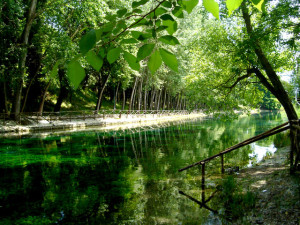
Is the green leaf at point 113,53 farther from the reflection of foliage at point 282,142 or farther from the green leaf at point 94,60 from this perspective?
the reflection of foliage at point 282,142

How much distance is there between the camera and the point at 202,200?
669 cm

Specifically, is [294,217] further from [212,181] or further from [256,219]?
[212,181]

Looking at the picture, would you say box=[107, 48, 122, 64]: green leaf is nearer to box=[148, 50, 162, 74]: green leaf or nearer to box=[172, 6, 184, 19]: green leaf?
box=[148, 50, 162, 74]: green leaf

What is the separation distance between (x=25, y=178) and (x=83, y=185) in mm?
2474

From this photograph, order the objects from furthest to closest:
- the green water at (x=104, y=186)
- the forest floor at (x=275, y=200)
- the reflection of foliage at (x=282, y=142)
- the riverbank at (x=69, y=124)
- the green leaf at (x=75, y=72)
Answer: the riverbank at (x=69, y=124)
the reflection of foliage at (x=282, y=142)
the green water at (x=104, y=186)
the forest floor at (x=275, y=200)
the green leaf at (x=75, y=72)

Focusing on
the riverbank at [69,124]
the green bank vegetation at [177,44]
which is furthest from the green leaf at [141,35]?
the riverbank at [69,124]

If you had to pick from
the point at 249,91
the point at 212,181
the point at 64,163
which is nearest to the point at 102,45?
the point at 212,181

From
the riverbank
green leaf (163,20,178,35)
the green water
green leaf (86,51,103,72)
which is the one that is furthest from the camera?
the riverbank

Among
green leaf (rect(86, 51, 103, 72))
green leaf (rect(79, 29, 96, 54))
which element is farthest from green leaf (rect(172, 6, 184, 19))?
green leaf (rect(79, 29, 96, 54))

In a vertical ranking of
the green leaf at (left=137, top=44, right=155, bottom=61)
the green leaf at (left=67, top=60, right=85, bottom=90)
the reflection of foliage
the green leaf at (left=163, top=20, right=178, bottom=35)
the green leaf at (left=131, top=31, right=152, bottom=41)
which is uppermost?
the green leaf at (left=163, top=20, right=178, bottom=35)

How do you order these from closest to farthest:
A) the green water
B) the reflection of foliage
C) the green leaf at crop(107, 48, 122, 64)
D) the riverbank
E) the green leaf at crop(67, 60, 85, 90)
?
the green leaf at crop(67, 60, 85, 90)
the green leaf at crop(107, 48, 122, 64)
the green water
the reflection of foliage
the riverbank

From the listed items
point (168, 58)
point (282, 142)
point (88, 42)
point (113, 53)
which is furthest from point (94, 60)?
point (282, 142)

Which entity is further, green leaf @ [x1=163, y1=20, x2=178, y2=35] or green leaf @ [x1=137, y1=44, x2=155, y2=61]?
green leaf @ [x1=163, y1=20, x2=178, y2=35]

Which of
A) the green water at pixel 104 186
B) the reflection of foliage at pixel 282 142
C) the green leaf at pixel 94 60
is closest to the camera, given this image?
the green leaf at pixel 94 60
